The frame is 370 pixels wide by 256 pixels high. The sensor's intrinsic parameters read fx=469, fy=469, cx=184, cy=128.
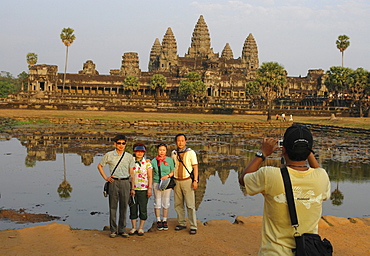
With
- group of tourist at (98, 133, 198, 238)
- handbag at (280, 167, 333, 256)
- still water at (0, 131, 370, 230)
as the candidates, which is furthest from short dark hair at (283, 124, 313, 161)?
still water at (0, 131, 370, 230)

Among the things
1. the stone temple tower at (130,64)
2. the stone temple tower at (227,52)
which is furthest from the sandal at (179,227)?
the stone temple tower at (227,52)

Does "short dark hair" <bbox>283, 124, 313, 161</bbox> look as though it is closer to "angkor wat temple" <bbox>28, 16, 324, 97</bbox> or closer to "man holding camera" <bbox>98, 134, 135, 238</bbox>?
"man holding camera" <bbox>98, 134, 135, 238</bbox>

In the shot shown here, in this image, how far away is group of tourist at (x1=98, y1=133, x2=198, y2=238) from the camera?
794 centimetres

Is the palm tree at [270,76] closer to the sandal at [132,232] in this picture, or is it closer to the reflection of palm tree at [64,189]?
the reflection of palm tree at [64,189]

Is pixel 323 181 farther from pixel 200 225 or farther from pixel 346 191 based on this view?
pixel 346 191

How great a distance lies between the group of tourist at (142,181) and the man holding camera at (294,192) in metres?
4.07

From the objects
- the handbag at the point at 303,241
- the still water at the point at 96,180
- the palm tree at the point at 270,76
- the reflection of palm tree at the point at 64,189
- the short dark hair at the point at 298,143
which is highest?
the palm tree at the point at 270,76

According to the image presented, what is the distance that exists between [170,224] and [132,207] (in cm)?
102

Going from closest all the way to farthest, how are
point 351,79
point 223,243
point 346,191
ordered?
point 223,243
point 346,191
point 351,79

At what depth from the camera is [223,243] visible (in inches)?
297

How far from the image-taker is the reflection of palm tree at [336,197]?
11.9m

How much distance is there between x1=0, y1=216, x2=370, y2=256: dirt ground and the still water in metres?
1.15

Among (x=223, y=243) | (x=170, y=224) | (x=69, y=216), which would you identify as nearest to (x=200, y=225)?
(x=170, y=224)

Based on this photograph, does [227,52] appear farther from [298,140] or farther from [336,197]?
[298,140]
